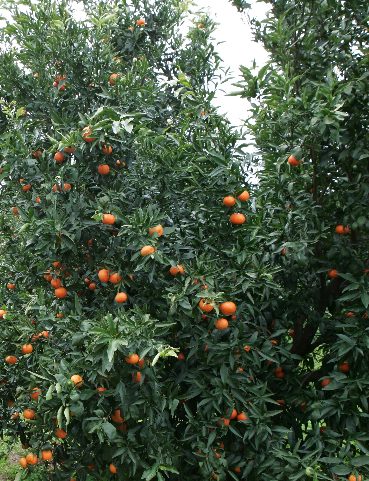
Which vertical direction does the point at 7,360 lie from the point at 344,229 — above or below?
below

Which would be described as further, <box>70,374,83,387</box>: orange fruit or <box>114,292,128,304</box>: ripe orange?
<box>114,292,128,304</box>: ripe orange

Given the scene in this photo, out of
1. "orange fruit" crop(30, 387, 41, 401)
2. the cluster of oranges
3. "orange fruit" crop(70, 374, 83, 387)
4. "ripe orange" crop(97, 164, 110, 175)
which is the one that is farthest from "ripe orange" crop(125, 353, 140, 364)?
"ripe orange" crop(97, 164, 110, 175)

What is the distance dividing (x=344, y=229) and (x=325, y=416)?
0.90 m

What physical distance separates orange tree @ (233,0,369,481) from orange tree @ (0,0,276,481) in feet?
0.50

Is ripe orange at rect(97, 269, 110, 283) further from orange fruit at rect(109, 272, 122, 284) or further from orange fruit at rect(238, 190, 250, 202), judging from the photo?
orange fruit at rect(238, 190, 250, 202)

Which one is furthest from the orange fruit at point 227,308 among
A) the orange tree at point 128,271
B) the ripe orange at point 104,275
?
the ripe orange at point 104,275

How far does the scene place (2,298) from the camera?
11.2 ft

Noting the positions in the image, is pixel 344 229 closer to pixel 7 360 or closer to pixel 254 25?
pixel 254 25

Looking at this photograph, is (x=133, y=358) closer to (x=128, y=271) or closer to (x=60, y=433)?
(x=128, y=271)

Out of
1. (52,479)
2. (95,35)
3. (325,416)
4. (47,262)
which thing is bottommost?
(52,479)

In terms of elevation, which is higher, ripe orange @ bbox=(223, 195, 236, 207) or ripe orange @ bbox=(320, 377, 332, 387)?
ripe orange @ bbox=(223, 195, 236, 207)

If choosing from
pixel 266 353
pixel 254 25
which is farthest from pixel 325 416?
pixel 254 25

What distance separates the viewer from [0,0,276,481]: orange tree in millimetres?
2496

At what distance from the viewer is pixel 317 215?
2814 mm
